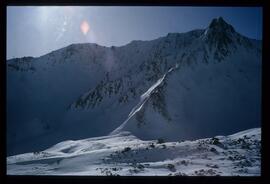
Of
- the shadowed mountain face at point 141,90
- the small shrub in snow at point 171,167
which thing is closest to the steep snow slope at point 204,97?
the shadowed mountain face at point 141,90

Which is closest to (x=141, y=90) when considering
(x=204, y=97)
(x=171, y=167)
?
(x=204, y=97)

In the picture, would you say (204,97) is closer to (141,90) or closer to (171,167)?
(141,90)

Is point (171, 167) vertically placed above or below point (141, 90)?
below

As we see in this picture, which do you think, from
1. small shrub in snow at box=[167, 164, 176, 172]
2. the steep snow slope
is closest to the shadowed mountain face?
the steep snow slope

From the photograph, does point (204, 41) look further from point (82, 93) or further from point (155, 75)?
point (82, 93)

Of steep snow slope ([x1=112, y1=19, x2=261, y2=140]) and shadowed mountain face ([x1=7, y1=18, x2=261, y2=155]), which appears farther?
shadowed mountain face ([x1=7, y1=18, x2=261, y2=155])

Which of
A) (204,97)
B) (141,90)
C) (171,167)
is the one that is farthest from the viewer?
(141,90)

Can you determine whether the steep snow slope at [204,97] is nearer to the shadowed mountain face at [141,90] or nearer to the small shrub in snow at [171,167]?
the shadowed mountain face at [141,90]

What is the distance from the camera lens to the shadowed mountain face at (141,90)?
52500mm

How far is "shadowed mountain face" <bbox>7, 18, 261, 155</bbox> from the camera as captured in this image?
5250 centimetres

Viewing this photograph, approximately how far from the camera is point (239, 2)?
4992mm

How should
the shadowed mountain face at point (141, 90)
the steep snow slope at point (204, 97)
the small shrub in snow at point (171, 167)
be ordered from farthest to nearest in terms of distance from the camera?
1. the shadowed mountain face at point (141, 90)
2. the steep snow slope at point (204, 97)
3. the small shrub in snow at point (171, 167)

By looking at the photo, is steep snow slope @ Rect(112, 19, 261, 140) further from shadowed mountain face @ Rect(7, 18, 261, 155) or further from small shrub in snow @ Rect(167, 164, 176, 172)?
small shrub in snow @ Rect(167, 164, 176, 172)

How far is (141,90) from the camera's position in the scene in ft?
226
